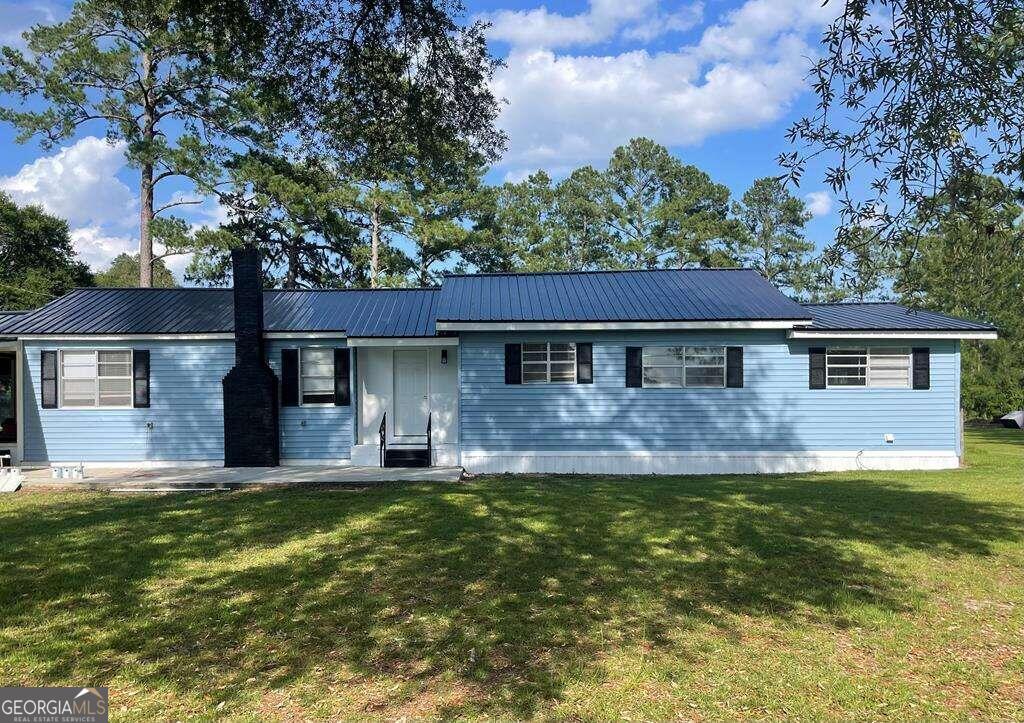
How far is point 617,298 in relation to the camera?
14219mm

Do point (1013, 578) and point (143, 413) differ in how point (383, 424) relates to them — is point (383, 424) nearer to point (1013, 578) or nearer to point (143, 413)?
point (143, 413)

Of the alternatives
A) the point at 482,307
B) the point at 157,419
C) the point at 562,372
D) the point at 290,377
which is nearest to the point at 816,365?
the point at 562,372

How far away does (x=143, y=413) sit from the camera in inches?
534

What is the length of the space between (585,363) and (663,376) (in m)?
1.67

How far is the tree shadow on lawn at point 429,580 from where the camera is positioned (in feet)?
13.3

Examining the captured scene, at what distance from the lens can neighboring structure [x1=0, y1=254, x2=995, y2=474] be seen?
13.2 meters

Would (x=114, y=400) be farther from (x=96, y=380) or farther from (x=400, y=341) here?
(x=400, y=341)

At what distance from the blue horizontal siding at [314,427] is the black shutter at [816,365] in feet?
31.8

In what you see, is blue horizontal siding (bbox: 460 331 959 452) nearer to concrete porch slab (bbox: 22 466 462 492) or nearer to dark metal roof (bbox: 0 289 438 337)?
concrete porch slab (bbox: 22 466 462 492)

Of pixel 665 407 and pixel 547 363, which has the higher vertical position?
pixel 547 363

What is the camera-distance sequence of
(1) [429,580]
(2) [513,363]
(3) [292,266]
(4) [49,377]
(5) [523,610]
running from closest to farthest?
1. (5) [523,610]
2. (1) [429,580]
3. (2) [513,363]
4. (4) [49,377]
5. (3) [292,266]

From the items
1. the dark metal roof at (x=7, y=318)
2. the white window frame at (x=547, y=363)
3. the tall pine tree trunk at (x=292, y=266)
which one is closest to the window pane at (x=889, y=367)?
the white window frame at (x=547, y=363)

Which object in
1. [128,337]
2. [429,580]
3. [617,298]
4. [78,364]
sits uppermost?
[617,298]

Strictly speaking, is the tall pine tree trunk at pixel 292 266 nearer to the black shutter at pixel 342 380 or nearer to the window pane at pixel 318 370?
the window pane at pixel 318 370
